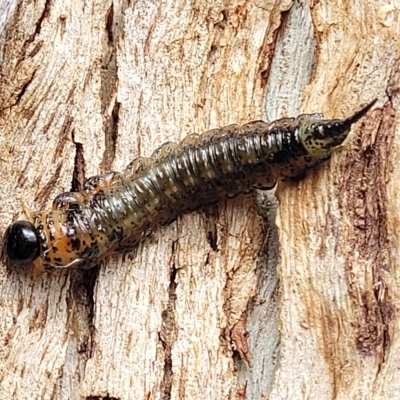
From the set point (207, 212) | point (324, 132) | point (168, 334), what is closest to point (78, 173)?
point (207, 212)

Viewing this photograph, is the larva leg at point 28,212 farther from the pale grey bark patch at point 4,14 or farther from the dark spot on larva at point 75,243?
the pale grey bark patch at point 4,14

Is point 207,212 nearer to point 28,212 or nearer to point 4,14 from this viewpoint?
point 28,212

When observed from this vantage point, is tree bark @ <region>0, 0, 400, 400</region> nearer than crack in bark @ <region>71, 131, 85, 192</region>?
Yes

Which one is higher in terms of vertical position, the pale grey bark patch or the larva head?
the pale grey bark patch

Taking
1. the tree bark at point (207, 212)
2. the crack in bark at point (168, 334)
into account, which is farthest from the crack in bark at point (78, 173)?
the crack in bark at point (168, 334)

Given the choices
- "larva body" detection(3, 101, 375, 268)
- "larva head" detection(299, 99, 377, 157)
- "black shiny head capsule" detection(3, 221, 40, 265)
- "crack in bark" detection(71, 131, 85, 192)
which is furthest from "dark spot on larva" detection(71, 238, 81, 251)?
"larva head" detection(299, 99, 377, 157)

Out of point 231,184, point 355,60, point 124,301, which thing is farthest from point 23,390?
point 355,60

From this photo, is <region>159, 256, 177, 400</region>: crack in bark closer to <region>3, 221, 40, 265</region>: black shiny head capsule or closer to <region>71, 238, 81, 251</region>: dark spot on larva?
<region>71, 238, 81, 251</region>: dark spot on larva
